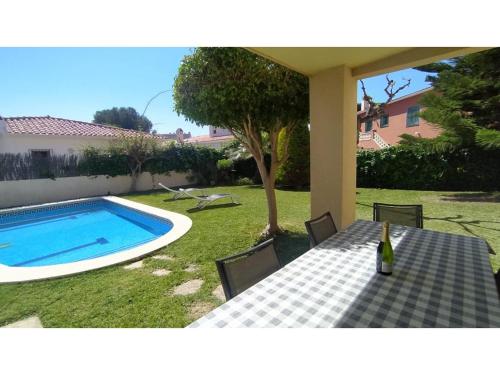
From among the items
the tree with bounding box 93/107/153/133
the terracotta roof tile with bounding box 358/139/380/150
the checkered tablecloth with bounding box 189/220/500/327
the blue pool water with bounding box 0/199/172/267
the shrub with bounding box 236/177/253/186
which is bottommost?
the blue pool water with bounding box 0/199/172/267

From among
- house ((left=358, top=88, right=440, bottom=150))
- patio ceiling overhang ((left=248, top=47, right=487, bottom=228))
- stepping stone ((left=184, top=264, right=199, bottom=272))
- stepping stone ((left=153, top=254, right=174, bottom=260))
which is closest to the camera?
patio ceiling overhang ((left=248, top=47, right=487, bottom=228))

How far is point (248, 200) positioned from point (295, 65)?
6084mm

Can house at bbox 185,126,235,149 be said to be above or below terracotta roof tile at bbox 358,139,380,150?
above

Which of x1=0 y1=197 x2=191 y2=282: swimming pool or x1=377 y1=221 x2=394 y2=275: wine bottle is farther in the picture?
x1=0 y1=197 x2=191 y2=282: swimming pool

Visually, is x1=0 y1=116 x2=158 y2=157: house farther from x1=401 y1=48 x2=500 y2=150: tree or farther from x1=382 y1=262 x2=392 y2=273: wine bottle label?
x1=382 y1=262 x2=392 y2=273: wine bottle label

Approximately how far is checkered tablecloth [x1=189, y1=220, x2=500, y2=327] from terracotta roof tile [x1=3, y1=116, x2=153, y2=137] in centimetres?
1359

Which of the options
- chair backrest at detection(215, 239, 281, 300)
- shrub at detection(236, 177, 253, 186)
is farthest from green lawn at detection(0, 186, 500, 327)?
shrub at detection(236, 177, 253, 186)

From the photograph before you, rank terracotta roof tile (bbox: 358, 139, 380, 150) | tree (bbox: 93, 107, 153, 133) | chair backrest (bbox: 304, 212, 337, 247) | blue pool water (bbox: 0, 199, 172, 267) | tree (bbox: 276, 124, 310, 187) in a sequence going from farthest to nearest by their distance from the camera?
tree (bbox: 93, 107, 153, 133), terracotta roof tile (bbox: 358, 139, 380, 150), tree (bbox: 276, 124, 310, 187), blue pool water (bbox: 0, 199, 172, 267), chair backrest (bbox: 304, 212, 337, 247)

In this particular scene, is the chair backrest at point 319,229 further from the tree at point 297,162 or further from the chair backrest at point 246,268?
the tree at point 297,162

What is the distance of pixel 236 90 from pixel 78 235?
6120mm

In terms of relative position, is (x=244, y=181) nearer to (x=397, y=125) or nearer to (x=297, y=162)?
(x=297, y=162)

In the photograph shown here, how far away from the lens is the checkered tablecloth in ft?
4.08
